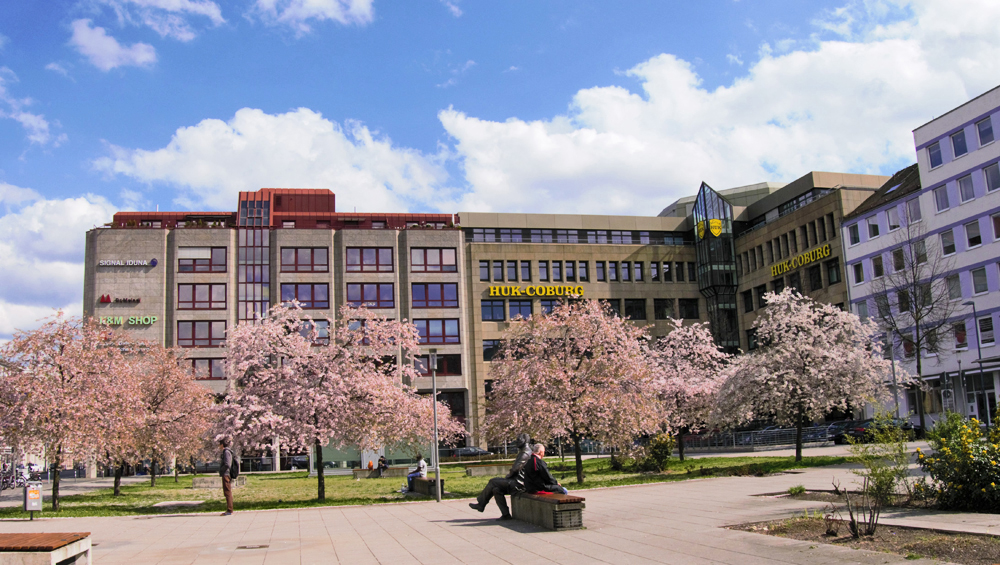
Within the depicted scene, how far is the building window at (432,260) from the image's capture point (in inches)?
2795

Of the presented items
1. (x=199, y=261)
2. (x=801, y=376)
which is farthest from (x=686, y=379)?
(x=199, y=261)

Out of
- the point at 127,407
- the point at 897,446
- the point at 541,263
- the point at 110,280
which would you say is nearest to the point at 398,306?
the point at 541,263

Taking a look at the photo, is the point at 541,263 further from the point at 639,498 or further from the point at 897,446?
the point at 897,446

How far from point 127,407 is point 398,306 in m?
43.3

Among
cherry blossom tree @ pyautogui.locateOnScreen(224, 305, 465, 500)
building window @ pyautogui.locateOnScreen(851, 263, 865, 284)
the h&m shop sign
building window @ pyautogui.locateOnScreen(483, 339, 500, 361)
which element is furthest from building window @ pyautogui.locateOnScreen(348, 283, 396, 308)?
cherry blossom tree @ pyautogui.locateOnScreen(224, 305, 465, 500)

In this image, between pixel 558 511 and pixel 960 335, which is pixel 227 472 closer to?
pixel 558 511

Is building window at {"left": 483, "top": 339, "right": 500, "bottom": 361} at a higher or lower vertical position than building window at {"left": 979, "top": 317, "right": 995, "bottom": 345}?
higher

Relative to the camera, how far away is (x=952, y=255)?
52.0 m

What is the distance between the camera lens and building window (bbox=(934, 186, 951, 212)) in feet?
Result: 175

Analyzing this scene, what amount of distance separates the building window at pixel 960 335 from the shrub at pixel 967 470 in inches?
1677

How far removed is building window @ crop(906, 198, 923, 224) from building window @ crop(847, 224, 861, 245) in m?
4.38

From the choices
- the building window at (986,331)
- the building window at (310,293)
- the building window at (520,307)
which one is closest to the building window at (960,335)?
the building window at (986,331)

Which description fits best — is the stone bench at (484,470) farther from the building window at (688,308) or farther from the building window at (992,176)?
the building window at (688,308)

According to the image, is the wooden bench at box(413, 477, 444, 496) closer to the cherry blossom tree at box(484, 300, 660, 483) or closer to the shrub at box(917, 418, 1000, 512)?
the cherry blossom tree at box(484, 300, 660, 483)
